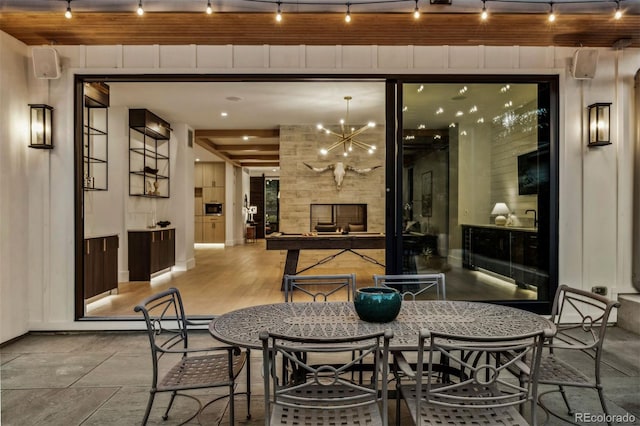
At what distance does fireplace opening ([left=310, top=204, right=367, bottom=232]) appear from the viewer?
8.58 meters

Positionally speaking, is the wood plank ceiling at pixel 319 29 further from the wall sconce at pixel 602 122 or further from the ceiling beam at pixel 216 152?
the ceiling beam at pixel 216 152

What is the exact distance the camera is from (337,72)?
4.16m

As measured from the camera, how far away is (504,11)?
3463 mm

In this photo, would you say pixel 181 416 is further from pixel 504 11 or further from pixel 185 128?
pixel 185 128

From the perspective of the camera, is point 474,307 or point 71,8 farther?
point 71,8

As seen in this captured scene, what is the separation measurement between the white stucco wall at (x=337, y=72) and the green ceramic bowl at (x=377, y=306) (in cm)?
281

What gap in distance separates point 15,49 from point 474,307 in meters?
4.64

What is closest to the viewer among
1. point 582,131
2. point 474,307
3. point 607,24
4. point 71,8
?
point 474,307

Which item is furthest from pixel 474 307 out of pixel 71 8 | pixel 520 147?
pixel 71 8

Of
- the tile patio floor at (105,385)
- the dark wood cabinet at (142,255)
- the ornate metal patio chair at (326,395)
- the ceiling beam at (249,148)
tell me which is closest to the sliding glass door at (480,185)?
the tile patio floor at (105,385)

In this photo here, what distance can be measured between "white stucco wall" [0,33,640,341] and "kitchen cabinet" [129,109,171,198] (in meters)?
2.82

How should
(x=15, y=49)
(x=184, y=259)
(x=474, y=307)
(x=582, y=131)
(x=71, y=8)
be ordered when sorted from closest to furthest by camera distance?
(x=474, y=307) < (x=71, y=8) < (x=15, y=49) < (x=582, y=131) < (x=184, y=259)

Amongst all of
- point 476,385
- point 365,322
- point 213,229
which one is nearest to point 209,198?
point 213,229

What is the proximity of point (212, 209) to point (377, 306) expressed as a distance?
12614mm
